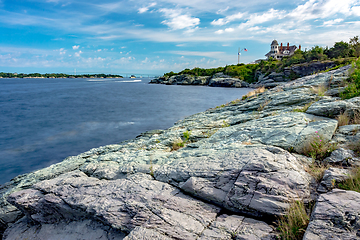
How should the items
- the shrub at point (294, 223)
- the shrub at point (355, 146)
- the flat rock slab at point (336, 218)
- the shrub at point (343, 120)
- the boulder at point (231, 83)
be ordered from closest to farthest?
the flat rock slab at point (336, 218), the shrub at point (294, 223), the shrub at point (355, 146), the shrub at point (343, 120), the boulder at point (231, 83)

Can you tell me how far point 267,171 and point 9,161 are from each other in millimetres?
21465

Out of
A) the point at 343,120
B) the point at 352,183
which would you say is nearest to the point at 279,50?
the point at 343,120

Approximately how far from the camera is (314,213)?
414 cm

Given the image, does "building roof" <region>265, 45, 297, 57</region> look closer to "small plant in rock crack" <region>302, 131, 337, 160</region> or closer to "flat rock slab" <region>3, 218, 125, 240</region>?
"small plant in rock crack" <region>302, 131, 337, 160</region>

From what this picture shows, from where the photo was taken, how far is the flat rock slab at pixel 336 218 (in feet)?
12.1

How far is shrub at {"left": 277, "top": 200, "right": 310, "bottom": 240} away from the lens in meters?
4.03

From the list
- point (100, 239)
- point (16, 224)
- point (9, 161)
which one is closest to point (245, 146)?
point (100, 239)

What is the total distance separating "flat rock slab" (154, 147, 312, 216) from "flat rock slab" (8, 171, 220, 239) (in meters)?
0.39

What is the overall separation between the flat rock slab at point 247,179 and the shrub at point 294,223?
0.21 m

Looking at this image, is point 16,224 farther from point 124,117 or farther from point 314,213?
point 124,117

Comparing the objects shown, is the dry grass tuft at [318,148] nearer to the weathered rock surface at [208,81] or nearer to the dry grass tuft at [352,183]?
the dry grass tuft at [352,183]

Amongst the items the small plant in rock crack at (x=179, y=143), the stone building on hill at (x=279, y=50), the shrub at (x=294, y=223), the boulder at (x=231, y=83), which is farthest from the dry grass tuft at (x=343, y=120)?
the stone building on hill at (x=279, y=50)

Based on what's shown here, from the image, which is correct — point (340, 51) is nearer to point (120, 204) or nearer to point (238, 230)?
point (238, 230)

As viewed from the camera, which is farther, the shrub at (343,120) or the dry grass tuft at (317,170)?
the shrub at (343,120)
